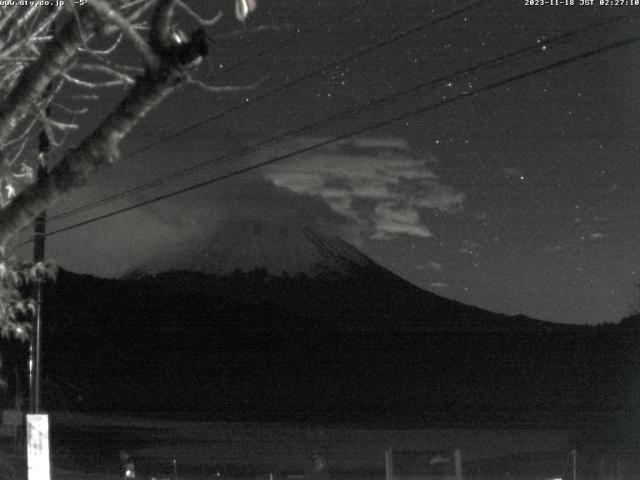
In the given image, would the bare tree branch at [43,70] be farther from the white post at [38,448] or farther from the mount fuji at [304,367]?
the mount fuji at [304,367]

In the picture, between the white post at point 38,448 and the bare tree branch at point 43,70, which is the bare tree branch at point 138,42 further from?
the white post at point 38,448

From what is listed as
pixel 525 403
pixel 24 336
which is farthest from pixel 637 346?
pixel 24 336

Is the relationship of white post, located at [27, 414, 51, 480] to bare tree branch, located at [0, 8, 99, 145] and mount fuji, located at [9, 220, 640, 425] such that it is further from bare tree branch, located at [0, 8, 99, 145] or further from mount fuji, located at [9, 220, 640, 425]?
mount fuji, located at [9, 220, 640, 425]

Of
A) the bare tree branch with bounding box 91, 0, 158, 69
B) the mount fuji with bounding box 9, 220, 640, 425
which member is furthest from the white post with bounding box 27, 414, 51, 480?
the mount fuji with bounding box 9, 220, 640, 425

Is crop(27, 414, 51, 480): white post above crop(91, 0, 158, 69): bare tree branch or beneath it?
beneath

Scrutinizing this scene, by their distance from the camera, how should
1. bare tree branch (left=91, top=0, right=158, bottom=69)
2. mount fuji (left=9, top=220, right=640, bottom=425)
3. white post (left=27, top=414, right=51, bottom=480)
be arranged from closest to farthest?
bare tree branch (left=91, top=0, right=158, bottom=69), white post (left=27, top=414, right=51, bottom=480), mount fuji (left=9, top=220, right=640, bottom=425)

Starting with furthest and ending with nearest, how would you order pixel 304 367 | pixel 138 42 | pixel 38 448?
pixel 304 367 < pixel 38 448 < pixel 138 42

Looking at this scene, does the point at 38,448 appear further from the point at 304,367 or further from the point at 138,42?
the point at 304,367

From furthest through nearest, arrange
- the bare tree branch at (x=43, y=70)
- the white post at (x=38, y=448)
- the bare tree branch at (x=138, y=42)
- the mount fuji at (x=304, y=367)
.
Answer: the mount fuji at (x=304, y=367), the white post at (x=38, y=448), the bare tree branch at (x=43, y=70), the bare tree branch at (x=138, y=42)

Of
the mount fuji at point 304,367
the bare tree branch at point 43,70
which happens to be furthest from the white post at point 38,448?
the mount fuji at point 304,367

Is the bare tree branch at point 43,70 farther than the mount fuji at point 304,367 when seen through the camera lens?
No

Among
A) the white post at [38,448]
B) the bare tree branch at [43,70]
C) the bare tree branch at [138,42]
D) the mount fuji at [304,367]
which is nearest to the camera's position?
the bare tree branch at [138,42]

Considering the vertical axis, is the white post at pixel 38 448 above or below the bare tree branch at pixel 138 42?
below

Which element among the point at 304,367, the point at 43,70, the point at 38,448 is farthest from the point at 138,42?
the point at 304,367
